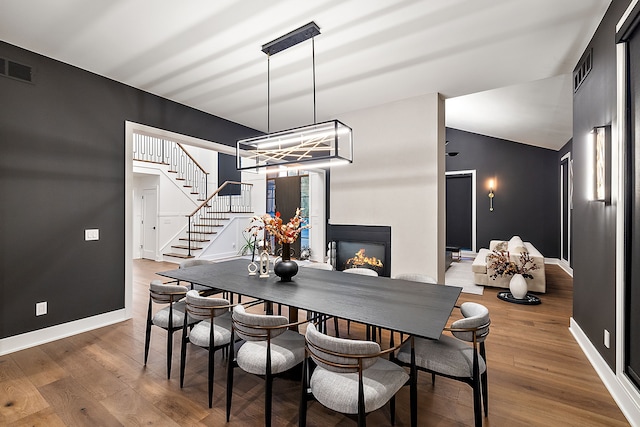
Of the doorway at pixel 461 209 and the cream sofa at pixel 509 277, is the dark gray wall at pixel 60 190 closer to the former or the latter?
the cream sofa at pixel 509 277

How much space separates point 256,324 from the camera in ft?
5.85

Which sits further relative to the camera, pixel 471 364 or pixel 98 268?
pixel 98 268

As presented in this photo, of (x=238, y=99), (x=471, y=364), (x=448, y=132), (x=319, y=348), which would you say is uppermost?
(x=448, y=132)

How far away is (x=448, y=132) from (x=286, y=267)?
7.98 metres

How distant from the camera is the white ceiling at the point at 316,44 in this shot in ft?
7.71

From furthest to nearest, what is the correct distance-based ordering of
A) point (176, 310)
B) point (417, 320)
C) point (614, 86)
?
point (176, 310) < point (614, 86) < point (417, 320)

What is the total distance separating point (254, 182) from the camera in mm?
9633

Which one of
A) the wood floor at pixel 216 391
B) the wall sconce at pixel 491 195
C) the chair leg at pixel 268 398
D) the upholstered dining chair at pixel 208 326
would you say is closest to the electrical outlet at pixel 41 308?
the wood floor at pixel 216 391

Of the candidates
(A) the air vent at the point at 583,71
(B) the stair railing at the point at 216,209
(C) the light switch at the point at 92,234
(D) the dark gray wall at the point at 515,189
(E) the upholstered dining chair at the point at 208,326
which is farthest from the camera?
(B) the stair railing at the point at 216,209

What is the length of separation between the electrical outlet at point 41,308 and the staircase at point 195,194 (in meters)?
4.73

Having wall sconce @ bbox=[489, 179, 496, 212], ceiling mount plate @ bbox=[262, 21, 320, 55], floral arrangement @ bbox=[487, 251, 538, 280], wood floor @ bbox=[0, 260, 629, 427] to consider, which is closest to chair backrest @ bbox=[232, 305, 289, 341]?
wood floor @ bbox=[0, 260, 629, 427]

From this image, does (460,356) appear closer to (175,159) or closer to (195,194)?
(195,194)

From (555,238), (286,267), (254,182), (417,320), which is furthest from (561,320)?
(254,182)

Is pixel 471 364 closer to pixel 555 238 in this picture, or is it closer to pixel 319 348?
pixel 319 348
